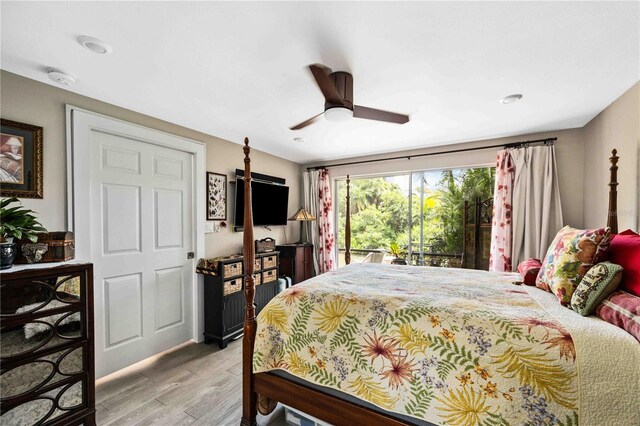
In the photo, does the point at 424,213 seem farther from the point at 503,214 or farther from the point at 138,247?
the point at 138,247

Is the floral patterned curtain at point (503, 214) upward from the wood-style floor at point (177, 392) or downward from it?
upward

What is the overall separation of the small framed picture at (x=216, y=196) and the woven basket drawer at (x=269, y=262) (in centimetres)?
75

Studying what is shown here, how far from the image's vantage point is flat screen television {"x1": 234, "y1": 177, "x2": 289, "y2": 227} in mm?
3537

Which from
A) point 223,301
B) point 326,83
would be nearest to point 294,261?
point 223,301

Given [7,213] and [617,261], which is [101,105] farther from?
[617,261]

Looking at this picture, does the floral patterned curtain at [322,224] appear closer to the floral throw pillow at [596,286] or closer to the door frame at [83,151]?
the door frame at [83,151]

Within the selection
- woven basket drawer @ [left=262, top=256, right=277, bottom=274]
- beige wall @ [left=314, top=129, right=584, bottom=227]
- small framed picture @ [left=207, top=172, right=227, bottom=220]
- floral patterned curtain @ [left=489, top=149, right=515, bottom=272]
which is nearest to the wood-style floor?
woven basket drawer @ [left=262, top=256, right=277, bottom=274]

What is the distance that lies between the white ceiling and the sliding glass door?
4.08 ft

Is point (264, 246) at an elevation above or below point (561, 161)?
below

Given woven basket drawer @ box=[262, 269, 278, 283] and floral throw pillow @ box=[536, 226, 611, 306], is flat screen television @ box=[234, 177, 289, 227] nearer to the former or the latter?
woven basket drawer @ box=[262, 269, 278, 283]

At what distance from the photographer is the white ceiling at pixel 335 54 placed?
1326 millimetres

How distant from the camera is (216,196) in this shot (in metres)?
3.32

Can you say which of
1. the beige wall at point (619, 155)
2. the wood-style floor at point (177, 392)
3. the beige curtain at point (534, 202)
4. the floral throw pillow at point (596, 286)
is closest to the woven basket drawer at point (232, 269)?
the wood-style floor at point (177, 392)

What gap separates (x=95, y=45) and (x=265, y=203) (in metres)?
2.59
